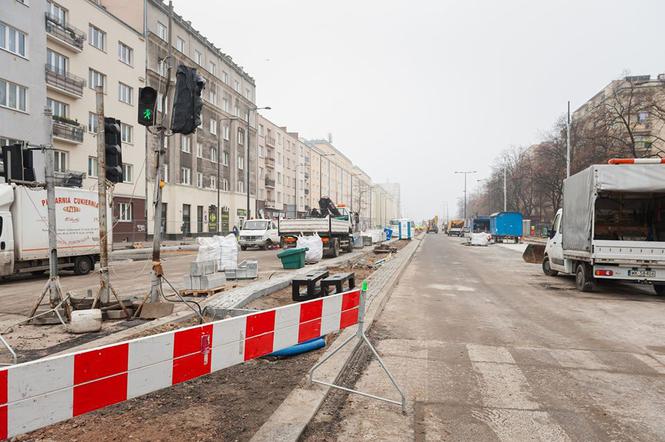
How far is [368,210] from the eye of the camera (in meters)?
132

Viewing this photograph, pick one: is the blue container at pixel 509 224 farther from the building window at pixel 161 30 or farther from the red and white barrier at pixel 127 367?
the red and white barrier at pixel 127 367

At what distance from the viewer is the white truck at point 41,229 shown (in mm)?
12648

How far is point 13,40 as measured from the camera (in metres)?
24.5

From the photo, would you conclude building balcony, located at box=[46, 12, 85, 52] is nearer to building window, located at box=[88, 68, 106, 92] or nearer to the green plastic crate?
building window, located at box=[88, 68, 106, 92]

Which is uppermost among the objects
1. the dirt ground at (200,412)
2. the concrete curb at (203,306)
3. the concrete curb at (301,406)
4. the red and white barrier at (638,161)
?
the red and white barrier at (638,161)

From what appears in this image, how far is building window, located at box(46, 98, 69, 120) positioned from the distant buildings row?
7cm

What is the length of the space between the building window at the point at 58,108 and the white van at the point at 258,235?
12906 mm

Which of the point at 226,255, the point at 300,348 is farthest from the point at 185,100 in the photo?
the point at 226,255

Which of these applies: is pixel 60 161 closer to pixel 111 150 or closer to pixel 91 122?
pixel 91 122

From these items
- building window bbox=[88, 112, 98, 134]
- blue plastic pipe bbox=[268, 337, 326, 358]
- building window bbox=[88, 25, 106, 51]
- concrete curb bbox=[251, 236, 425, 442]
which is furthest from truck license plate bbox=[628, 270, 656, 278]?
building window bbox=[88, 25, 106, 51]

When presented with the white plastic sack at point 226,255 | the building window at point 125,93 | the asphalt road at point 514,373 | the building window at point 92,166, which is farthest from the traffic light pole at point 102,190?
the building window at point 125,93

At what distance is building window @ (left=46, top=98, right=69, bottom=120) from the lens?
2721cm

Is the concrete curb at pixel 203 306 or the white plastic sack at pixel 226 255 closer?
the concrete curb at pixel 203 306

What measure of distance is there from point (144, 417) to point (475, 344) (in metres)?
4.30
